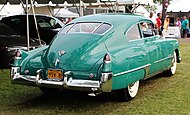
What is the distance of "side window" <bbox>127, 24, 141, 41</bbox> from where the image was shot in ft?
22.7

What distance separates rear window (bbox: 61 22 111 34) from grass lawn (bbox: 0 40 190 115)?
131cm

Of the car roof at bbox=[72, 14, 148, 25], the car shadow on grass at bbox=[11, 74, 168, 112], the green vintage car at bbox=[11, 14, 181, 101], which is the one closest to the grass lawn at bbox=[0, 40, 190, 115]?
the car shadow on grass at bbox=[11, 74, 168, 112]

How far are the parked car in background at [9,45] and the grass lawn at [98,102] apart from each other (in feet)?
5.63

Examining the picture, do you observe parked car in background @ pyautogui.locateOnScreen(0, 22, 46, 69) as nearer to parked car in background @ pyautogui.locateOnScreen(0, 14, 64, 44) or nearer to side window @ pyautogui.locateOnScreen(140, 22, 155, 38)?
parked car in background @ pyautogui.locateOnScreen(0, 14, 64, 44)

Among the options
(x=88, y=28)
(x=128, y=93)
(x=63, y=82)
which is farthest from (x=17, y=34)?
(x=63, y=82)

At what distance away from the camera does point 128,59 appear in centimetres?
631

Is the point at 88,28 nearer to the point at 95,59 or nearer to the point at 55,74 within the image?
the point at 95,59

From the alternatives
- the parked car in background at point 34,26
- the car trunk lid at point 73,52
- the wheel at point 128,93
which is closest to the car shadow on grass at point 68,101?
the wheel at point 128,93

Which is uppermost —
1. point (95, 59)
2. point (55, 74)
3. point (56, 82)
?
point (95, 59)

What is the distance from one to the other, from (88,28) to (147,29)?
66.7 inches

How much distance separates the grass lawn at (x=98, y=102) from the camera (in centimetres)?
607

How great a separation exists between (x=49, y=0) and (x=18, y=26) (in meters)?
2.93

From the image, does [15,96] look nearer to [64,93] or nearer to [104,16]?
[64,93]

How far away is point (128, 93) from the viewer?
21.7 ft
